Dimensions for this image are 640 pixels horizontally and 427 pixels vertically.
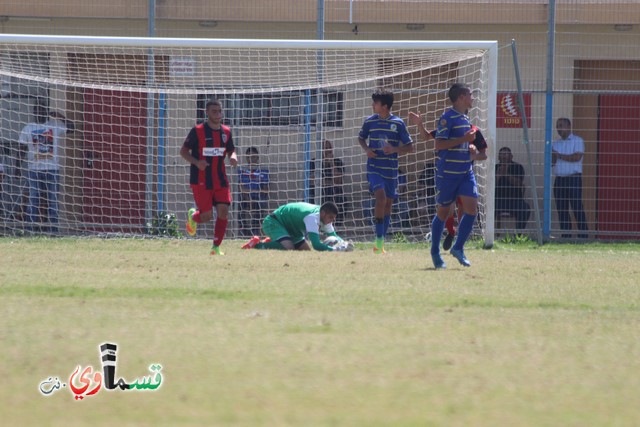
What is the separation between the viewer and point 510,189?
16.3m

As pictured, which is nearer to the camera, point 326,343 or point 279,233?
point 326,343

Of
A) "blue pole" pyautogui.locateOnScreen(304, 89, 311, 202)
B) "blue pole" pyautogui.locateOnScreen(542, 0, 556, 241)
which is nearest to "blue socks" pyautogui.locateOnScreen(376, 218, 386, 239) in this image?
"blue pole" pyautogui.locateOnScreen(304, 89, 311, 202)

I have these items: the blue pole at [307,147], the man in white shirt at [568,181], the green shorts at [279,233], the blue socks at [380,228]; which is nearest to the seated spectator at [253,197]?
the blue pole at [307,147]

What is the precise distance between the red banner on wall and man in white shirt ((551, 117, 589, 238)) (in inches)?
25.2

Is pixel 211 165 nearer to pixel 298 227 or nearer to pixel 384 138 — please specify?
pixel 298 227

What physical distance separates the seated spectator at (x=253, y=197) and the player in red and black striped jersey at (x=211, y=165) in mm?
3280

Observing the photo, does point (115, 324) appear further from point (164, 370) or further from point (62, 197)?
point (62, 197)

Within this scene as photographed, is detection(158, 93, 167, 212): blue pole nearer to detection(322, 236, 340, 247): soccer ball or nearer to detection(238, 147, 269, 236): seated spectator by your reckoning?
detection(238, 147, 269, 236): seated spectator

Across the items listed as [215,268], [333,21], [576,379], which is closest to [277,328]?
[576,379]

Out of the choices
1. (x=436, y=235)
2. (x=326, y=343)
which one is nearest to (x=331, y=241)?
(x=436, y=235)

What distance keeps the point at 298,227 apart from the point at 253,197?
9.39 ft

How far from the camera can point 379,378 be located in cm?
543

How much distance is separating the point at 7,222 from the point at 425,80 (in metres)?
6.66

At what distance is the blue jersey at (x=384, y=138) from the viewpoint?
43.9 feet
